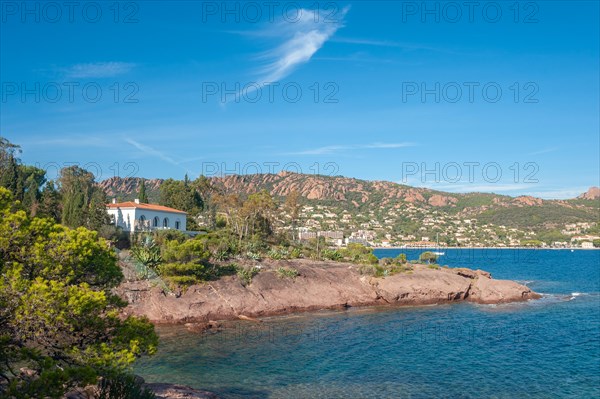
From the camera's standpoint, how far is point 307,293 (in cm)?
3988

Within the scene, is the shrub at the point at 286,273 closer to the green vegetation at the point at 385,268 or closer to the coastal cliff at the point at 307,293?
the coastal cliff at the point at 307,293

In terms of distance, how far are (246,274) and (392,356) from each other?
16985 mm

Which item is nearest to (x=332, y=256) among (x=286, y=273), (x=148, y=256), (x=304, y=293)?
(x=286, y=273)

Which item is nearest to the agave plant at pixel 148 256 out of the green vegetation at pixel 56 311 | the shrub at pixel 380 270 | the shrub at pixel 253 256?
the shrub at pixel 253 256

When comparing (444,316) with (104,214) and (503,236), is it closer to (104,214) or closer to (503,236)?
(104,214)

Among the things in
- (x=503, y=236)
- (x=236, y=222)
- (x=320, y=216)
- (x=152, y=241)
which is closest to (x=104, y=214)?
(x=152, y=241)

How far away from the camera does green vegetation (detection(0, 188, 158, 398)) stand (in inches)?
405

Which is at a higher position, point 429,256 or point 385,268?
point 385,268

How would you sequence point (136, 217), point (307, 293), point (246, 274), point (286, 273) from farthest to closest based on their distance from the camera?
1. point (136, 217)
2. point (286, 273)
3. point (307, 293)
4. point (246, 274)

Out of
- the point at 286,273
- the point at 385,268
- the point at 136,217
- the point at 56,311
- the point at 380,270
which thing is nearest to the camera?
the point at 56,311

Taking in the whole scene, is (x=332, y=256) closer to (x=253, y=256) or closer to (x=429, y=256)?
(x=253, y=256)

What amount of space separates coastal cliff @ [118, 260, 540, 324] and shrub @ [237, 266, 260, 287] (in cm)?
31

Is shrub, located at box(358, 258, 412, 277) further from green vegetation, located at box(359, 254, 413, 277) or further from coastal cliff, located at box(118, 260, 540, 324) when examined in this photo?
coastal cliff, located at box(118, 260, 540, 324)

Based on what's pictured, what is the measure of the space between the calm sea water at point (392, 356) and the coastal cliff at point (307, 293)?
2479mm
